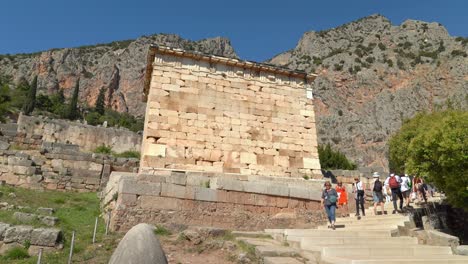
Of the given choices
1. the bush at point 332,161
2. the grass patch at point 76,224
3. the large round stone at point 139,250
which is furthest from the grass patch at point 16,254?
the bush at point 332,161

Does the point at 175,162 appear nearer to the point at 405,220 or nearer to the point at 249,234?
the point at 249,234

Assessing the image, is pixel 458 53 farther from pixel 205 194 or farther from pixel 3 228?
pixel 3 228

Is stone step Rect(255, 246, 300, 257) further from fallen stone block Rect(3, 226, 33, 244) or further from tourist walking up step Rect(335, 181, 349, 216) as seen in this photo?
tourist walking up step Rect(335, 181, 349, 216)

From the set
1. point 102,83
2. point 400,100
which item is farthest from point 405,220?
point 102,83

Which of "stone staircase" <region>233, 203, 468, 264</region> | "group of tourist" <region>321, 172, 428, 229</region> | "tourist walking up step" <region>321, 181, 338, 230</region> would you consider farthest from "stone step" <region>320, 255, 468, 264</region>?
"group of tourist" <region>321, 172, 428, 229</region>

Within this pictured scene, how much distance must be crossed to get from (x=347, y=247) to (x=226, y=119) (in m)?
7.52

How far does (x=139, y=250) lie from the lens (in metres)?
3.75

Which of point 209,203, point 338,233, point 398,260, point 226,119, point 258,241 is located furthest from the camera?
point 226,119

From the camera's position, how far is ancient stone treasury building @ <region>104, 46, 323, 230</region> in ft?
32.6

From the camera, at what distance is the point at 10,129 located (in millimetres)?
22891

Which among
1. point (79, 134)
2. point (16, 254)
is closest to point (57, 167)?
point (16, 254)

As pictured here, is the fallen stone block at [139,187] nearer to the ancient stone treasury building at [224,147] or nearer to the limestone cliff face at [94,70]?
the ancient stone treasury building at [224,147]

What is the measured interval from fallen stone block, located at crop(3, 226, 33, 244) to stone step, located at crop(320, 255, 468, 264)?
19.2 feet

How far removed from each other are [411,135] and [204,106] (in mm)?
9763
